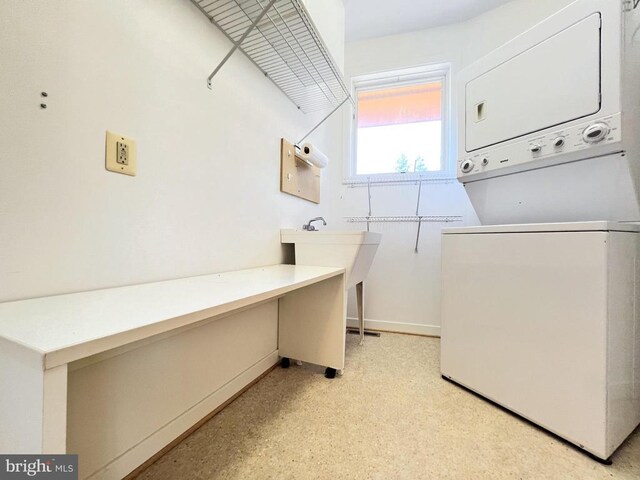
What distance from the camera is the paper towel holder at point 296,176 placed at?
175cm

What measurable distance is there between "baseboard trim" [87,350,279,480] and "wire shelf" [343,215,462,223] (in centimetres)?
151

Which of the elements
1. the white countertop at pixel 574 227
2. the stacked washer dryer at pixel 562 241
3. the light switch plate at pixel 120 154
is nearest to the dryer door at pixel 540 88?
the stacked washer dryer at pixel 562 241

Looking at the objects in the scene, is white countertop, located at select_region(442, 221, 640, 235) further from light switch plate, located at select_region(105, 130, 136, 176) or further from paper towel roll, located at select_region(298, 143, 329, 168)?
light switch plate, located at select_region(105, 130, 136, 176)

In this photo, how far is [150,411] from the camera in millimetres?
912

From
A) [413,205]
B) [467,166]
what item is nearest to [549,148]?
[467,166]

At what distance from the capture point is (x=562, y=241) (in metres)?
1.05

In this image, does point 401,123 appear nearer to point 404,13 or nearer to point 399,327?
point 404,13

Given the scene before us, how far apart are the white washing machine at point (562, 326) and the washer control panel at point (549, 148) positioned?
309 mm

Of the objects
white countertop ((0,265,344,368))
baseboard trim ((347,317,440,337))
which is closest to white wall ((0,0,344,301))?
white countertop ((0,265,344,368))

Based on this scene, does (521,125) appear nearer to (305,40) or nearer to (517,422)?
(305,40)

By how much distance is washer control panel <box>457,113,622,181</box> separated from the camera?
100 centimetres

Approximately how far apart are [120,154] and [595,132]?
164 centimetres

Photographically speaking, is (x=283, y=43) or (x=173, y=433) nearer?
(x=173, y=433)

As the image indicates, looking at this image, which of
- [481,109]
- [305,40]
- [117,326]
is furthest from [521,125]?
[117,326]
